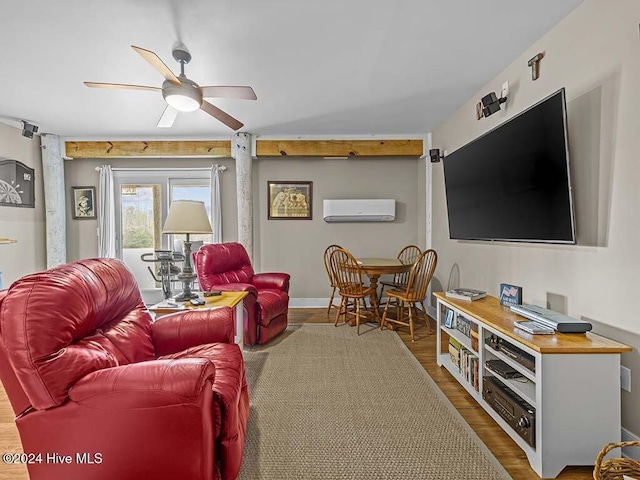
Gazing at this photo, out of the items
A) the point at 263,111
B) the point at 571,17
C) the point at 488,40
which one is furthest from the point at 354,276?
the point at 571,17

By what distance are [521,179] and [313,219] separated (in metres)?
3.14

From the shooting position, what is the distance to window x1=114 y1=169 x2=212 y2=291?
16.4 ft

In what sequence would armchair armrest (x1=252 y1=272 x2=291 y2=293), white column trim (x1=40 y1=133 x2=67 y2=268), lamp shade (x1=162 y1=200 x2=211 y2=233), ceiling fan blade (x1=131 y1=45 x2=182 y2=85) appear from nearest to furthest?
ceiling fan blade (x1=131 y1=45 x2=182 y2=85) < lamp shade (x1=162 y1=200 x2=211 y2=233) < armchair armrest (x1=252 y1=272 x2=291 y2=293) < white column trim (x1=40 y1=133 x2=67 y2=268)

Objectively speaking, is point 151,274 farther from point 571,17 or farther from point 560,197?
point 571,17

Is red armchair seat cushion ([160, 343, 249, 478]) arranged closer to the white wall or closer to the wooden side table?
the wooden side table

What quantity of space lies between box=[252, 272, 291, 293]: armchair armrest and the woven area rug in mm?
942

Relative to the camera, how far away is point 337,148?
473 cm

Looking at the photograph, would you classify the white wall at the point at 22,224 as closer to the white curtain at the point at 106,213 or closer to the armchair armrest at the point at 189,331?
the white curtain at the point at 106,213

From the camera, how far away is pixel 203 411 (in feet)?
3.88

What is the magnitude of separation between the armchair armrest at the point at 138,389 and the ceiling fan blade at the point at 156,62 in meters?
1.72

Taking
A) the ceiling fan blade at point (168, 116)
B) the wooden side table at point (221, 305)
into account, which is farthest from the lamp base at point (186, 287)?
the ceiling fan blade at point (168, 116)

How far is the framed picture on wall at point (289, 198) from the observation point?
499 cm

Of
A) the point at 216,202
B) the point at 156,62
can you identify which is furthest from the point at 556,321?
the point at 216,202

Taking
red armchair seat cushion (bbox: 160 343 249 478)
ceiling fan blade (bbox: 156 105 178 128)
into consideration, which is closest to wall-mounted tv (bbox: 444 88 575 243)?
red armchair seat cushion (bbox: 160 343 249 478)
